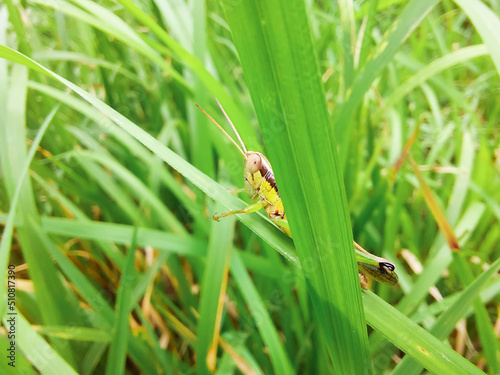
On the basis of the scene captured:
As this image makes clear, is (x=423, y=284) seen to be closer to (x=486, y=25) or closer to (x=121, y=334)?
(x=486, y=25)

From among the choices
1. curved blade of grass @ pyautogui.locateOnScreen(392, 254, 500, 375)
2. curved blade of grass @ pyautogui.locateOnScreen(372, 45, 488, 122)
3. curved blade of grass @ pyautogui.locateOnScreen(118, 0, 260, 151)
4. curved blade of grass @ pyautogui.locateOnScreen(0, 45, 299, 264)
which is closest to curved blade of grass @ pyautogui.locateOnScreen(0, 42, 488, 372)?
curved blade of grass @ pyautogui.locateOnScreen(0, 45, 299, 264)

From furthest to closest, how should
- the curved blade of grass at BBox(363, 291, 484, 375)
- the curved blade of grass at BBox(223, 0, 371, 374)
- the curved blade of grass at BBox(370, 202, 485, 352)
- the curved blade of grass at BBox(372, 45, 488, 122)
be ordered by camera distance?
the curved blade of grass at BBox(372, 45, 488, 122) → the curved blade of grass at BBox(370, 202, 485, 352) → the curved blade of grass at BBox(363, 291, 484, 375) → the curved blade of grass at BBox(223, 0, 371, 374)

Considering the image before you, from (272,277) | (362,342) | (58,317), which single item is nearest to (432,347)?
(362,342)

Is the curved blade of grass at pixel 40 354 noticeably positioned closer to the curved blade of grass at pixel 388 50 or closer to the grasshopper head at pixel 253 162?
the grasshopper head at pixel 253 162

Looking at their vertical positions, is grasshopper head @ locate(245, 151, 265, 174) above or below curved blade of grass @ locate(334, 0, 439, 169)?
below

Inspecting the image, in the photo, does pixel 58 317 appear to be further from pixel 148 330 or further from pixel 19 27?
pixel 19 27

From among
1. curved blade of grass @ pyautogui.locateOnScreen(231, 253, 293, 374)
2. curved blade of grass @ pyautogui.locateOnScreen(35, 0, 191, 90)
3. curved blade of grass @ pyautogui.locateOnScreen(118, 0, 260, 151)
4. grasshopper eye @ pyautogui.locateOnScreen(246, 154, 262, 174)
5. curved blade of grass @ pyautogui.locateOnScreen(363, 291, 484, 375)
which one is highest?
curved blade of grass @ pyautogui.locateOnScreen(35, 0, 191, 90)

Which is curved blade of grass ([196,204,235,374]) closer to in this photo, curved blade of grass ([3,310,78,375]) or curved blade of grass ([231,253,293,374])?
curved blade of grass ([231,253,293,374])
